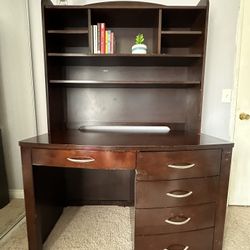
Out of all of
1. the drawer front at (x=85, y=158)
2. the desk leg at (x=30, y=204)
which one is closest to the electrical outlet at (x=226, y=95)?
the drawer front at (x=85, y=158)

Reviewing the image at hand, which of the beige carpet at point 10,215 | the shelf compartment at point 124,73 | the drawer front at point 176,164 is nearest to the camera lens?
the drawer front at point 176,164

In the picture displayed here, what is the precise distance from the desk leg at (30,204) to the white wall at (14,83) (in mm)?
734

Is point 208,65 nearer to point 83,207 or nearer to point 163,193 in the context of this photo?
point 163,193

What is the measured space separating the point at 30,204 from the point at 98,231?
0.60m

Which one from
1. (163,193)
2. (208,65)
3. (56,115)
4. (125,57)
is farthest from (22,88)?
(208,65)

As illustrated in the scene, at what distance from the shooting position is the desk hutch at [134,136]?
102 cm

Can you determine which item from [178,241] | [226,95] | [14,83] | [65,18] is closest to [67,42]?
[65,18]

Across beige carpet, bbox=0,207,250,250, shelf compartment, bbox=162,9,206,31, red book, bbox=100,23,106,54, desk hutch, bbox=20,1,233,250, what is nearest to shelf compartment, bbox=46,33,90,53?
desk hutch, bbox=20,1,233,250

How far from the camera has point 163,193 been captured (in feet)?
3.36

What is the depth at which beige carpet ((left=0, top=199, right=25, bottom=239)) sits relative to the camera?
1463 millimetres

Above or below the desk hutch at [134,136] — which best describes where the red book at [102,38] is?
above

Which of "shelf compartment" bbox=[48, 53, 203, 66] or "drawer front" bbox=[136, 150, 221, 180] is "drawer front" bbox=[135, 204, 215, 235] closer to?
"drawer front" bbox=[136, 150, 221, 180]

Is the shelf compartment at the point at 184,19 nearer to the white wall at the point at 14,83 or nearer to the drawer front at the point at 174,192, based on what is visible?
the drawer front at the point at 174,192

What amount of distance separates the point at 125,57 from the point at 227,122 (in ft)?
3.64
